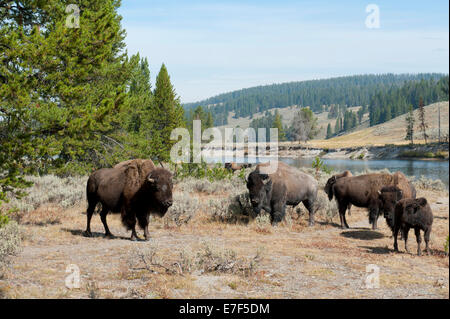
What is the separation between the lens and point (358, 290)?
6.12 m

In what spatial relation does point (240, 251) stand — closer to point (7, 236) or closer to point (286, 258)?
point (286, 258)

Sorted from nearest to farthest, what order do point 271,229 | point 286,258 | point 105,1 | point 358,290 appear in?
point 358,290
point 286,258
point 271,229
point 105,1

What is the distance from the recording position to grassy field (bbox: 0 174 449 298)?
19.8ft

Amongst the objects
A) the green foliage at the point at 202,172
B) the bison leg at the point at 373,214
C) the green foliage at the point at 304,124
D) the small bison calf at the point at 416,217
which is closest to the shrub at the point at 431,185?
the green foliage at the point at 202,172

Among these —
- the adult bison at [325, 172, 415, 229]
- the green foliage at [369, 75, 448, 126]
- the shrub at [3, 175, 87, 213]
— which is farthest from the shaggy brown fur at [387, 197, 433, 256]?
the green foliage at [369, 75, 448, 126]

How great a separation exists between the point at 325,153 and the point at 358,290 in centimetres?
10072

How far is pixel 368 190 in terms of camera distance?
12.2 m

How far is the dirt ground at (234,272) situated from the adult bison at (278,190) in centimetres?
62

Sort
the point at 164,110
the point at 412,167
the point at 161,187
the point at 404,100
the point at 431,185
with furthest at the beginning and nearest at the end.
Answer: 1. the point at 404,100
2. the point at 412,167
3. the point at 164,110
4. the point at 431,185
5. the point at 161,187

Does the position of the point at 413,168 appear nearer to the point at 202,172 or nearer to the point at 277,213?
the point at 202,172

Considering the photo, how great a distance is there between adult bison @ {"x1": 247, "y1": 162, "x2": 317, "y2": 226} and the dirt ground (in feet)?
2.03

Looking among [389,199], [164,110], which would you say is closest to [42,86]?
[389,199]

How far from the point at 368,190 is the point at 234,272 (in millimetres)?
6925
